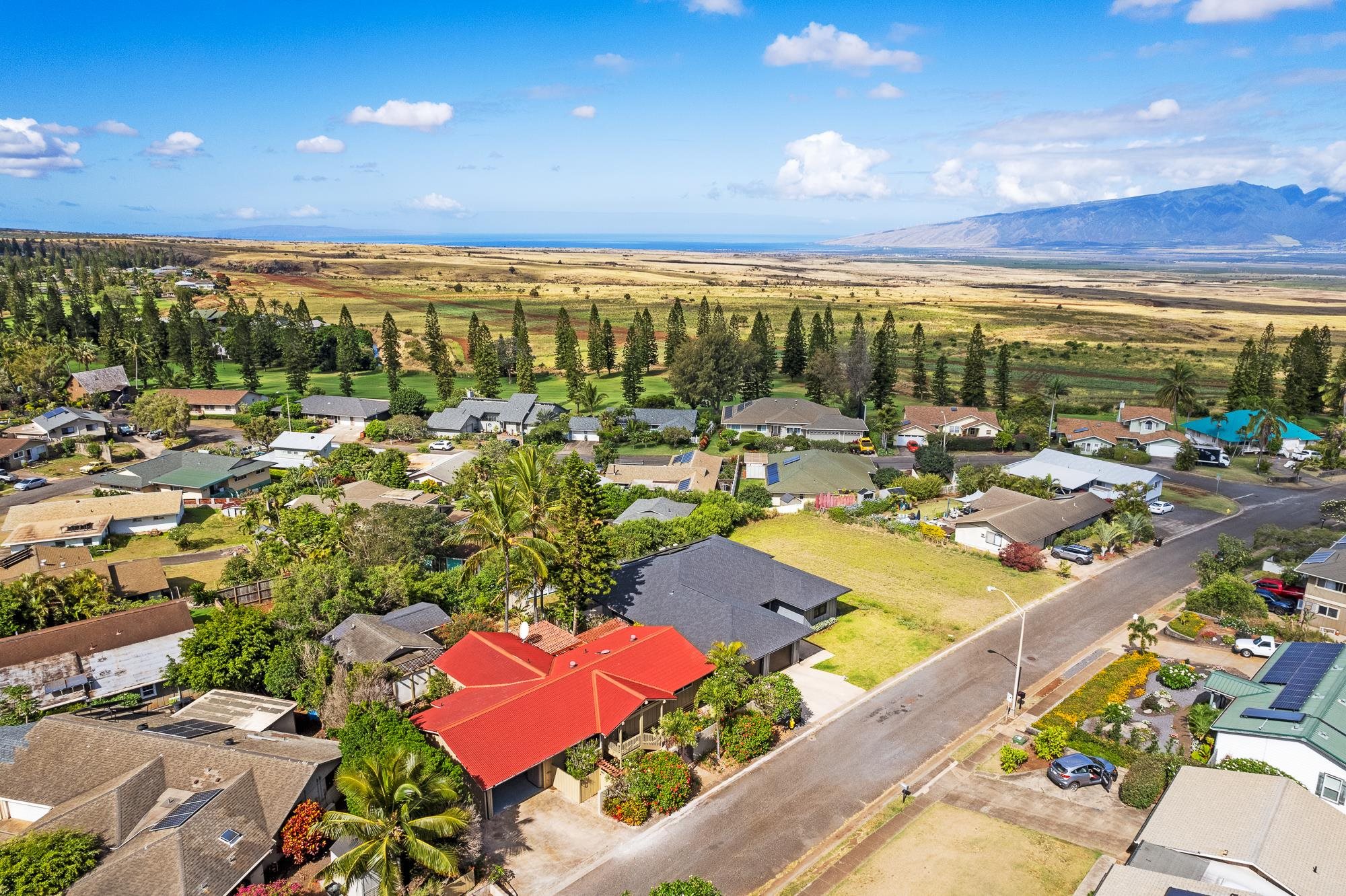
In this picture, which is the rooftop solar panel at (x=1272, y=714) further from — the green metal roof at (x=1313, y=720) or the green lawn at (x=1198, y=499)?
the green lawn at (x=1198, y=499)

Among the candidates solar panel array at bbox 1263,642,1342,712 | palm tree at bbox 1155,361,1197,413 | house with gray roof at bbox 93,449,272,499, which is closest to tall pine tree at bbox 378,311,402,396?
house with gray roof at bbox 93,449,272,499

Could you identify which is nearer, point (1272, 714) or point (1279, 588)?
point (1272, 714)

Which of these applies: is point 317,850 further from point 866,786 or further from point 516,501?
point 866,786

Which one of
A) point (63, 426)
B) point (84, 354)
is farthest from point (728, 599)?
point (84, 354)

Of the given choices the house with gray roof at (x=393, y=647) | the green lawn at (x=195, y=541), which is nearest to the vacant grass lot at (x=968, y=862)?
the house with gray roof at (x=393, y=647)

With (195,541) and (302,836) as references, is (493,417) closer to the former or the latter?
(195,541)
